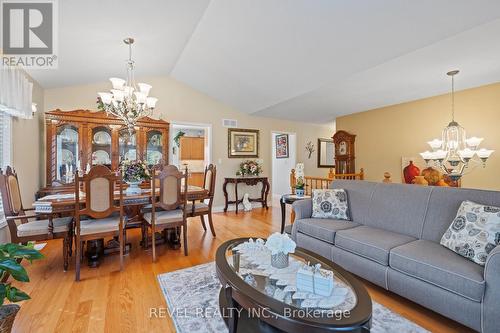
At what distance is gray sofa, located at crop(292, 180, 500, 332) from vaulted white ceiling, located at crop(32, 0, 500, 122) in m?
1.60

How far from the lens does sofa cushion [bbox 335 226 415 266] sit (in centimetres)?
208

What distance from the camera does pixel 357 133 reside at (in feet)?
19.1

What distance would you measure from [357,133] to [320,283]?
17.0 feet

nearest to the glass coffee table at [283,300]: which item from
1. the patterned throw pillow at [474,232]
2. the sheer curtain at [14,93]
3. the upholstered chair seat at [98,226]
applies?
the patterned throw pillow at [474,232]

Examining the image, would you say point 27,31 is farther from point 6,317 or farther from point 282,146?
point 282,146

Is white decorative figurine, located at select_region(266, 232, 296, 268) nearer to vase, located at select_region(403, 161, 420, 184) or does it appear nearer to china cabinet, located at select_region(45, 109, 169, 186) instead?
china cabinet, located at select_region(45, 109, 169, 186)

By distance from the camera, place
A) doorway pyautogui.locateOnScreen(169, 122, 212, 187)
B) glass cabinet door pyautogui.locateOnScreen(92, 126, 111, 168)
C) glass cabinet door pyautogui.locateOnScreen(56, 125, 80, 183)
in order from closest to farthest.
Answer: glass cabinet door pyautogui.locateOnScreen(56, 125, 80, 183) < glass cabinet door pyautogui.locateOnScreen(92, 126, 111, 168) < doorway pyautogui.locateOnScreen(169, 122, 212, 187)

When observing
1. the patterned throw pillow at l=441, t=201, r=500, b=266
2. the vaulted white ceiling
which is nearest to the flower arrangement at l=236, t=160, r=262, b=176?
the vaulted white ceiling

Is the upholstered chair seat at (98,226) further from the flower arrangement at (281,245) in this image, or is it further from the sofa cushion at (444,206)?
the sofa cushion at (444,206)

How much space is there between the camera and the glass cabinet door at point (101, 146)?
13.6ft

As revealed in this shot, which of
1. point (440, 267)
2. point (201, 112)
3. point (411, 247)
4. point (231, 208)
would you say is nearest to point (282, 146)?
point (231, 208)

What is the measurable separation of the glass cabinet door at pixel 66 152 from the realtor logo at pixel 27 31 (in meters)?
1.18

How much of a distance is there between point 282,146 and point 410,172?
353cm

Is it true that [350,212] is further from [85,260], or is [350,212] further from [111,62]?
[111,62]
